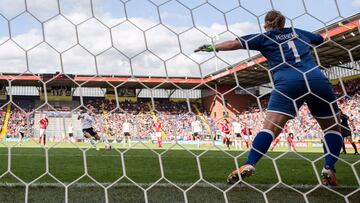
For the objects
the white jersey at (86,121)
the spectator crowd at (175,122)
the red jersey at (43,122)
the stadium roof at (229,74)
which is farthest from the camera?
the spectator crowd at (175,122)

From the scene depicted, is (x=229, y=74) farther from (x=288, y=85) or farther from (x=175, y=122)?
(x=175, y=122)

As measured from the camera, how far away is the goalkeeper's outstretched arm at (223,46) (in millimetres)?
2783

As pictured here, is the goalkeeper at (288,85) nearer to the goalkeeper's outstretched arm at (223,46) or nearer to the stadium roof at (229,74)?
the goalkeeper's outstretched arm at (223,46)

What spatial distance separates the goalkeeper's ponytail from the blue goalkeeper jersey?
0.05 m

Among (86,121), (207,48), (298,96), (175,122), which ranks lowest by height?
(298,96)

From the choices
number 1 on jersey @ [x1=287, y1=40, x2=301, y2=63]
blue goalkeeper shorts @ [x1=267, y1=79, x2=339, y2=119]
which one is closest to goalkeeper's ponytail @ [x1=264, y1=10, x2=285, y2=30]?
number 1 on jersey @ [x1=287, y1=40, x2=301, y2=63]

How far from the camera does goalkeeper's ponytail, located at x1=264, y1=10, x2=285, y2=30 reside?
2959 mm

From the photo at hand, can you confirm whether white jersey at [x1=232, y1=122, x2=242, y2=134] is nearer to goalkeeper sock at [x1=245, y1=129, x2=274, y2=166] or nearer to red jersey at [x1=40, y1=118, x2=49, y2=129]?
red jersey at [x1=40, y1=118, x2=49, y2=129]

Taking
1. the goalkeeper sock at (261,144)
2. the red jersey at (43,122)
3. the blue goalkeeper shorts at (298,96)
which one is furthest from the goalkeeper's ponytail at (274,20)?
the red jersey at (43,122)

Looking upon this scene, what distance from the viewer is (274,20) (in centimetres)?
296

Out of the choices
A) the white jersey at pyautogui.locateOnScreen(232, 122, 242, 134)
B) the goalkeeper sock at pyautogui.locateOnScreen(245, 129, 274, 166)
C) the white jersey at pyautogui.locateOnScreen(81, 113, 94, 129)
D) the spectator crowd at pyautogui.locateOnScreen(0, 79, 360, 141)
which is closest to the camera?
the goalkeeper sock at pyautogui.locateOnScreen(245, 129, 274, 166)

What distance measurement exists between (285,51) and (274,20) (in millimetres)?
269

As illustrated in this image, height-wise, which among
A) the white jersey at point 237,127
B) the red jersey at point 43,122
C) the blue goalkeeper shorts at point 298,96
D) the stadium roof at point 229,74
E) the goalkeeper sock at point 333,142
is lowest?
the goalkeeper sock at point 333,142

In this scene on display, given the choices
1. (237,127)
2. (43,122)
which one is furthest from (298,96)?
(237,127)
